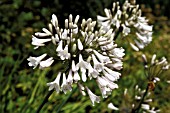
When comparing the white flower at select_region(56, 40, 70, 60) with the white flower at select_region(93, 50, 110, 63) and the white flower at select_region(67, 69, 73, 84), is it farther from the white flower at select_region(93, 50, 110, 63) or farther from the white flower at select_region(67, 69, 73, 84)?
the white flower at select_region(93, 50, 110, 63)

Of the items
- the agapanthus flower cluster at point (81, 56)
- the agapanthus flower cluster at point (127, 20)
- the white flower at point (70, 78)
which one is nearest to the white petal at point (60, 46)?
the agapanthus flower cluster at point (81, 56)

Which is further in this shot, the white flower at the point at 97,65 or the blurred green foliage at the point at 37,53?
the blurred green foliage at the point at 37,53

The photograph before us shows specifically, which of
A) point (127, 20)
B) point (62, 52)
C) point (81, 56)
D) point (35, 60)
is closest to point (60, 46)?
point (62, 52)

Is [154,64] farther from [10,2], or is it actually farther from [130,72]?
[10,2]

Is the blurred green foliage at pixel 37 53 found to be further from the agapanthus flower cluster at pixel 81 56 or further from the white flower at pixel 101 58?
the white flower at pixel 101 58

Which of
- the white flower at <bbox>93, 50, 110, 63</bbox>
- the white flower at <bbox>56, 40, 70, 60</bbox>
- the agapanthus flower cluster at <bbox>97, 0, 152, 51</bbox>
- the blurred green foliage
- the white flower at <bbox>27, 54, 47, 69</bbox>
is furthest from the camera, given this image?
the blurred green foliage

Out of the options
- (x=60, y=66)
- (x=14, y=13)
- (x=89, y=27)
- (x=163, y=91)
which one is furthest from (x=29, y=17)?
(x=89, y=27)

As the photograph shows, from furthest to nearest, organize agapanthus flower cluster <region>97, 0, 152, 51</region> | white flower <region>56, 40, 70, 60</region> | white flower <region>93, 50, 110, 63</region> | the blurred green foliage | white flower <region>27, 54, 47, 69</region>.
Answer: the blurred green foliage, agapanthus flower cluster <region>97, 0, 152, 51</region>, white flower <region>27, 54, 47, 69</region>, white flower <region>93, 50, 110, 63</region>, white flower <region>56, 40, 70, 60</region>

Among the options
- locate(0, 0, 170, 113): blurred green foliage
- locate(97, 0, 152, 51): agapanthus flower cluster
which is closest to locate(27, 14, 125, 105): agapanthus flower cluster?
locate(97, 0, 152, 51): agapanthus flower cluster
